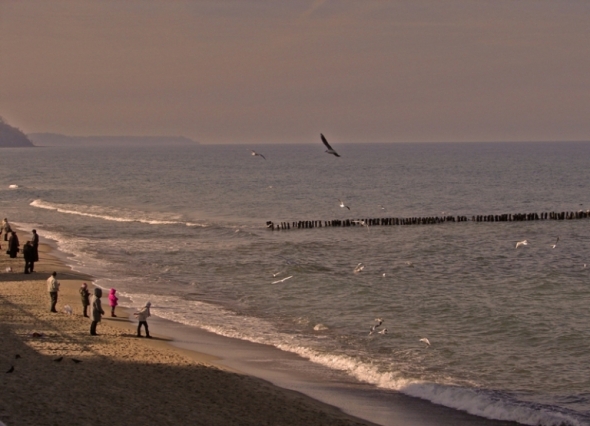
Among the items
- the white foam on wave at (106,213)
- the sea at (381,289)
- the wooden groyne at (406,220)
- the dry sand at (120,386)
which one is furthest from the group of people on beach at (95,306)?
the white foam on wave at (106,213)

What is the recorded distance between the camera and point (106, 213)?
6394 centimetres

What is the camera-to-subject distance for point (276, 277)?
109 feet

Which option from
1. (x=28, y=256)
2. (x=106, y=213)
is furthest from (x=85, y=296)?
(x=106, y=213)

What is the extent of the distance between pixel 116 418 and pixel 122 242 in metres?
31.5

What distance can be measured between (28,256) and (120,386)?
604 inches

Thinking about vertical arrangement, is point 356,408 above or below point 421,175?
below

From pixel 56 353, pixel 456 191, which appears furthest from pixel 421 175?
Answer: pixel 56 353

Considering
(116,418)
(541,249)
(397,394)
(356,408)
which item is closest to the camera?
(116,418)

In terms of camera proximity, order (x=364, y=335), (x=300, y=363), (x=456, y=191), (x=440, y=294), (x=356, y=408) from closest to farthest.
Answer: (x=356, y=408)
(x=300, y=363)
(x=364, y=335)
(x=440, y=294)
(x=456, y=191)

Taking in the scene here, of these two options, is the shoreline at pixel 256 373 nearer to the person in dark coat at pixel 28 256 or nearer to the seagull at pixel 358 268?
the person in dark coat at pixel 28 256

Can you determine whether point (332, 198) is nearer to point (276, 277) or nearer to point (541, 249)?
point (541, 249)

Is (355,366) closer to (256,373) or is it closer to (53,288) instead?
(256,373)

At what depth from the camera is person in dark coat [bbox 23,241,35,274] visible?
2916 cm

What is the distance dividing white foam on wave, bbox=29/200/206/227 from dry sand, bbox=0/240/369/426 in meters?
35.5
